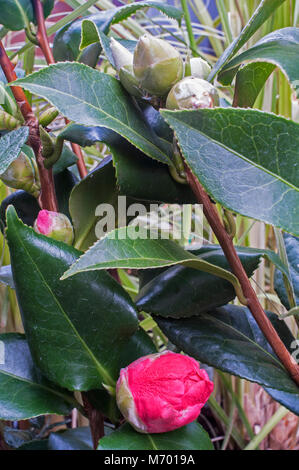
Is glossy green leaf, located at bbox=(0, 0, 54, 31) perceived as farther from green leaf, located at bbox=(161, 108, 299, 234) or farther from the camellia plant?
green leaf, located at bbox=(161, 108, 299, 234)

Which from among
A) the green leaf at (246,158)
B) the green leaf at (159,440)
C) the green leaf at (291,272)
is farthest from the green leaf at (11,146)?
the green leaf at (291,272)

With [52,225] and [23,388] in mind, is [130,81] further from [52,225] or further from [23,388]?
[23,388]

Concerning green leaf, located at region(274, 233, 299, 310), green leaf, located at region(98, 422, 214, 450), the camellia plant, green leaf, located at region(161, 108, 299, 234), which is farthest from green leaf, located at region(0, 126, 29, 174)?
green leaf, located at region(274, 233, 299, 310)

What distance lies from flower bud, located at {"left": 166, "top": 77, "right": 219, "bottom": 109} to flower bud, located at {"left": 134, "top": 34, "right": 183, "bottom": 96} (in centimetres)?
1

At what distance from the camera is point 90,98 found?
1.04 ft

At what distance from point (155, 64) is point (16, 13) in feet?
0.64

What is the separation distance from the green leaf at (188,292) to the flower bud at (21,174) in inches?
5.8

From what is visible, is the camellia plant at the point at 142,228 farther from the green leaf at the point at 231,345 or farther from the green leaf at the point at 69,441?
the green leaf at the point at 69,441

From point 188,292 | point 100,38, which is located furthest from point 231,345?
point 100,38

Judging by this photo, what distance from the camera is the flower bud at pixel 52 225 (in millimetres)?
370

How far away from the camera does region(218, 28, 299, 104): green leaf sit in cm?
29
